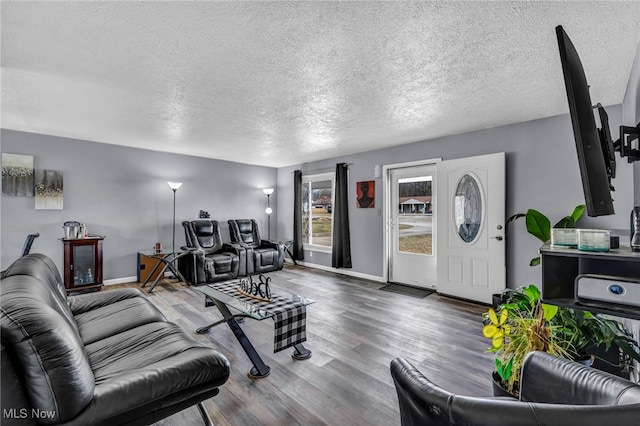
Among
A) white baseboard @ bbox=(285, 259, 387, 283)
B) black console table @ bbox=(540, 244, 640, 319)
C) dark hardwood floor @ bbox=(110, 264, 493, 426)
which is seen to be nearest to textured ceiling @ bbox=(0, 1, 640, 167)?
black console table @ bbox=(540, 244, 640, 319)

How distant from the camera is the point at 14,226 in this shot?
4.10 meters

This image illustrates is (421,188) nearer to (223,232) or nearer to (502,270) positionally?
(502,270)

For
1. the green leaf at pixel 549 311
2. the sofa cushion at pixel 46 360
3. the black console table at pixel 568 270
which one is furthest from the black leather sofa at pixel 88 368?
the green leaf at pixel 549 311

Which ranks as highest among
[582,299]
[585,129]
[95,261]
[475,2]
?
[475,2]

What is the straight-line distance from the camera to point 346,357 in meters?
2.45

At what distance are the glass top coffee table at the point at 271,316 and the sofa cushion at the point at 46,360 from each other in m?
1.13

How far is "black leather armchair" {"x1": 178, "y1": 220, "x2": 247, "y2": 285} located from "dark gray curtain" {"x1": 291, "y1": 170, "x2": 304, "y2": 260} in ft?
4.53

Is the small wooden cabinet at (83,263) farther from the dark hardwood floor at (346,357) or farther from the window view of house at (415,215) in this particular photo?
the window view of house at (415,215)

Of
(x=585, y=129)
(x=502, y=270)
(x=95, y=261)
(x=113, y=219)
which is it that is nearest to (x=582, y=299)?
(x=585, y=129)

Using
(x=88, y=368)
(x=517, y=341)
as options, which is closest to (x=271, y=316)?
(x=88, y=368)

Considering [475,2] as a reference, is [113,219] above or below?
below

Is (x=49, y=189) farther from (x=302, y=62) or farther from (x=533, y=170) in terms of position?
(x=533, y=170)

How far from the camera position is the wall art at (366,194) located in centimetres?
516

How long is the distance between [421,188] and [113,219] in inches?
199
